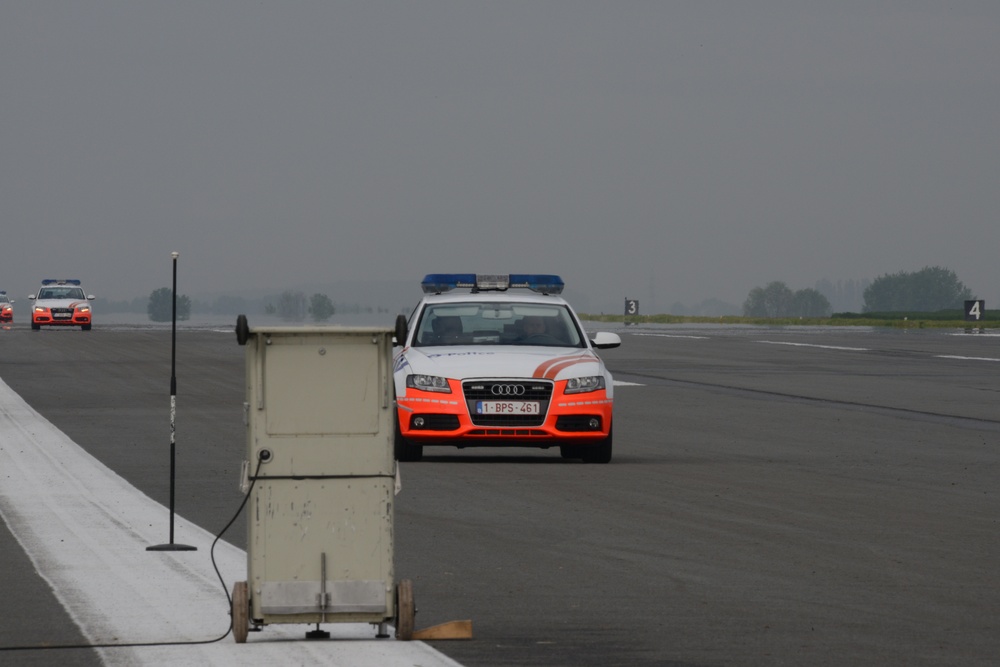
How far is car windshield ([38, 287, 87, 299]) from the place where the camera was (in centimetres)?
6272

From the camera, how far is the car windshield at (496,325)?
55.7 feet

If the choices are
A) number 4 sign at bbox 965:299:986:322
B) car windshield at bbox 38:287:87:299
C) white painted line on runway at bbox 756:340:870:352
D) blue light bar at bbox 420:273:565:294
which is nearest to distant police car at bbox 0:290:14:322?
car windshield at bbox 38:287:87:299

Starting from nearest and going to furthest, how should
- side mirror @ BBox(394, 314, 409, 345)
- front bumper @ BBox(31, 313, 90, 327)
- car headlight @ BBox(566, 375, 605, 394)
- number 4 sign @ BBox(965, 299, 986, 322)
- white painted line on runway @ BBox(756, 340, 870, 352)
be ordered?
side mirror @ BBox(394, 314, 409, 345) → car headlight @ BBox(566, 375, 605, 394) → white painted line on runway @ BBox(756, 340, 870, 352) → front bumper @ BBox(31, 313, 90, 327) → number 4 sign @ BBox(965, 299, 986, 322)

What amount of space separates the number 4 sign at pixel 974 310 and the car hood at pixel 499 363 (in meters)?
79.4

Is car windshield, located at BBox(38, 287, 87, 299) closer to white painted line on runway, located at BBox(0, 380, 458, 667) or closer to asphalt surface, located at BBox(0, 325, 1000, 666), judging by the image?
asphalt surface, located at BBox(0, 325, 1000, 666)

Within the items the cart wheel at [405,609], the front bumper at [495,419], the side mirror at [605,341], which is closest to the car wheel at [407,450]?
the front bumper at [495,419]

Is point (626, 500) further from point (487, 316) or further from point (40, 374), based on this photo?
point (40, 374)

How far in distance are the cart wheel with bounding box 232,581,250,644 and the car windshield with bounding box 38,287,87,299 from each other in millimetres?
57260

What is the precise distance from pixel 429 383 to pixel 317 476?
874 centimetres

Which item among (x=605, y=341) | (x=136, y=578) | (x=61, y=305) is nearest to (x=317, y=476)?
(x=136, y=578)

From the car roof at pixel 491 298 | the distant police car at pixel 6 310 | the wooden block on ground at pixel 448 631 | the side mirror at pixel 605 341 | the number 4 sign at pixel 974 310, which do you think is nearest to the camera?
the wooden block on ground at pixel 448 631

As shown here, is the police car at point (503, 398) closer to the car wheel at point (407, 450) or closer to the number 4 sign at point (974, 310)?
the car wheel at point (407, 450)

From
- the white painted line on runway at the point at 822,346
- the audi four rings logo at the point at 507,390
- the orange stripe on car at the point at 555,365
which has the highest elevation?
the orange stripe on car at the point at 555,365

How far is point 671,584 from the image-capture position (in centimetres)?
901
